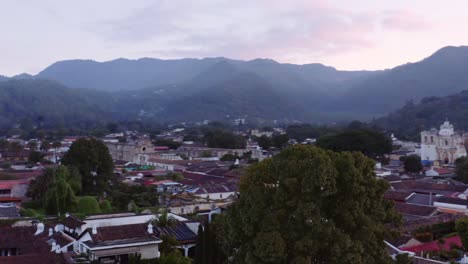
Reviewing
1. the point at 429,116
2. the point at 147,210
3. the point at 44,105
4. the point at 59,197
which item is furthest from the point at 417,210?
the point at 44,105

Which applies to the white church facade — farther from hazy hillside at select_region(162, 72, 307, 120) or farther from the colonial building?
hazy hillside at select_region(162, 72, 307, 120)

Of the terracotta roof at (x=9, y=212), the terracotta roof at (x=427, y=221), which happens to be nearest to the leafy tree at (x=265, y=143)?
the terracotta roof at (x=427, y=221)

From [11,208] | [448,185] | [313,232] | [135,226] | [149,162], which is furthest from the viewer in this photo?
[149,162]

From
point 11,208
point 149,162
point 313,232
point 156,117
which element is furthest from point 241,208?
point 156,117

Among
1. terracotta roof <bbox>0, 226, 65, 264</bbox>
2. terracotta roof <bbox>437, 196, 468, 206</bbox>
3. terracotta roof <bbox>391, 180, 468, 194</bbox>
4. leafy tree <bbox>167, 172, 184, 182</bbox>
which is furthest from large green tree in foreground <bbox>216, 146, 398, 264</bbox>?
leafy tree <bbox>167, 172, 184, 182</bbox>

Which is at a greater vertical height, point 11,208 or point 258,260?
point 258,260

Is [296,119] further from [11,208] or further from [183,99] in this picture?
[11,208]

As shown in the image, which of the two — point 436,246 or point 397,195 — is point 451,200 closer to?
point 397,195
